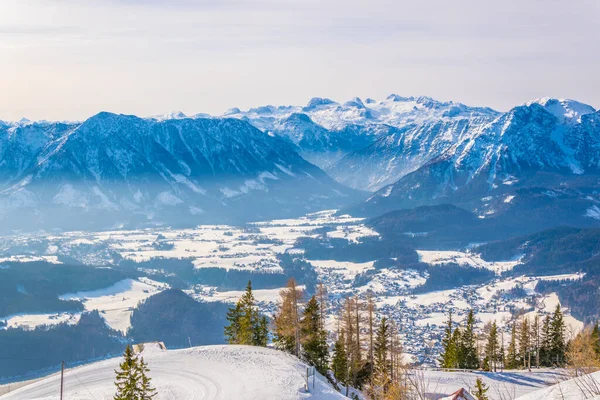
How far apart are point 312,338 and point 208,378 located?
15.2m

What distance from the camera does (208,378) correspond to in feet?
217

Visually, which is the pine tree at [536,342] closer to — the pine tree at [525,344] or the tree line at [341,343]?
the pine tree at [525,344]

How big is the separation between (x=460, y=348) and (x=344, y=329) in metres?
30.3

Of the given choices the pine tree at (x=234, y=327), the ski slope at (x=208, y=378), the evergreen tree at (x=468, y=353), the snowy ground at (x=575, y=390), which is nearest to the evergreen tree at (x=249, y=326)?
the pine tree at (x=234, y=327)

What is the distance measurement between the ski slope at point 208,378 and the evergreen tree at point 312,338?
381 centimetres

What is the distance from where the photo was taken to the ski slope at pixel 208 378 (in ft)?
201

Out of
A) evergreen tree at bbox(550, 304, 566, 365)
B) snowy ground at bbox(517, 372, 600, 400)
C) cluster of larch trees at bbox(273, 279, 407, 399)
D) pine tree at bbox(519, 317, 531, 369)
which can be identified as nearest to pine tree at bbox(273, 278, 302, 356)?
cluster of larch trees at bbox(273, 279, 407, 399)

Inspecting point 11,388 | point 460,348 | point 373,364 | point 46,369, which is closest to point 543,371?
point 460,348

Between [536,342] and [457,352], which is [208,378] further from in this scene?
[536,342]

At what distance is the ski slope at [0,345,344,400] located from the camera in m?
61.2

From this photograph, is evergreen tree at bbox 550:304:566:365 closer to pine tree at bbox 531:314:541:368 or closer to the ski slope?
pine tree at bbox 531:314:541:368

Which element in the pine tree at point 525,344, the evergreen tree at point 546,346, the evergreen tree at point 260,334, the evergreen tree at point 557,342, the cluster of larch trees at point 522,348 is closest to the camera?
the evergreen tree at point 260,334

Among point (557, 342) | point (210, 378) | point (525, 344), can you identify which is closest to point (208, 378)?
point (210, 378)

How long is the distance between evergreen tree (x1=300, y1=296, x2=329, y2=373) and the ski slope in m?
3.81
